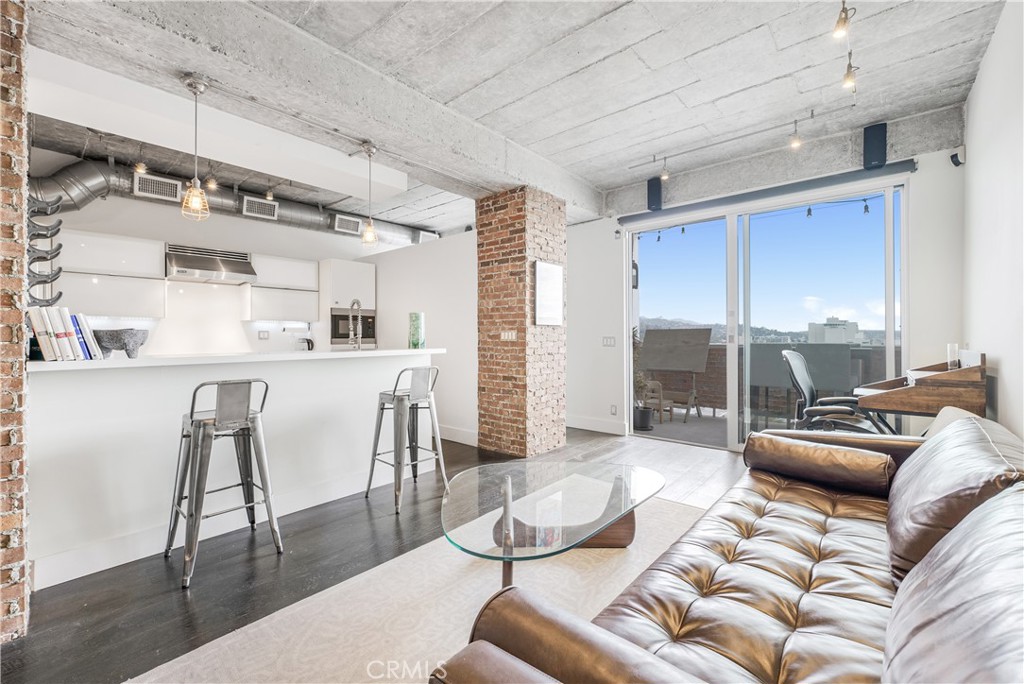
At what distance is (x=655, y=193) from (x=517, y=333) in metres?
2.22

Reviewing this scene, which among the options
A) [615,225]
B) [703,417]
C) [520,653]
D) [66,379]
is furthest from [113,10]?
[703,417]

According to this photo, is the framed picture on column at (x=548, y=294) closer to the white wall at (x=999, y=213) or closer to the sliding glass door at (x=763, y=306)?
the sliding glass door at (x=763, y=306)

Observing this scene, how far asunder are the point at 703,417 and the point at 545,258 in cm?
248

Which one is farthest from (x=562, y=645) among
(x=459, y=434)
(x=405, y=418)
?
(x=459, y=434)

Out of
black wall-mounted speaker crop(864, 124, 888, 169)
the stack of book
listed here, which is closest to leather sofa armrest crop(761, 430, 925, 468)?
black wall-mounted speaker crop(864, 124, 888, 169)

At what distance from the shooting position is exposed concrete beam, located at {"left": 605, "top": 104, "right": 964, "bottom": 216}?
3459mm

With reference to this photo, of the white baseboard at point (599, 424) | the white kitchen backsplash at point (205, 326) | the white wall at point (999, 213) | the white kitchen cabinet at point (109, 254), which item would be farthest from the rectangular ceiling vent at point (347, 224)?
the white wall at point (999, 213)

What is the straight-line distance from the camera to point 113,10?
2021 mm

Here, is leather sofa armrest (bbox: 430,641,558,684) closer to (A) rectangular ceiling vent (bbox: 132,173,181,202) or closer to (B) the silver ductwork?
(B) the silver ductwork

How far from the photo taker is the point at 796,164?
4098 millimetres

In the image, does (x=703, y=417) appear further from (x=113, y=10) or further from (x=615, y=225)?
(x=113, y=10)

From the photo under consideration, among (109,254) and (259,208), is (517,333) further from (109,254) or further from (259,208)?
(109,254)

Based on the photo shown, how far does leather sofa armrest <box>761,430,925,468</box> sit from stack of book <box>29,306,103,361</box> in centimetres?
354

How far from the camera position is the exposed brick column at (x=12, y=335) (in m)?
1.77
